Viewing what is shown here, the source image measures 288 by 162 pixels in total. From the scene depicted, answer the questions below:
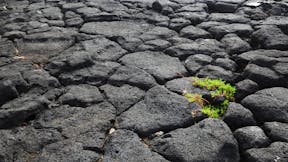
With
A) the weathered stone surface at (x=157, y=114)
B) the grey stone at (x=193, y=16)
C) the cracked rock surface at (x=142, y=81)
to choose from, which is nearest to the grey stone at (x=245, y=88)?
the cracked rock surface at (x=142, y=81)

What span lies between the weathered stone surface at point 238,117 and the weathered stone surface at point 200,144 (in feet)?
0.26

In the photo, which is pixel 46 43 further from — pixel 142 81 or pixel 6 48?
pixel 142 81

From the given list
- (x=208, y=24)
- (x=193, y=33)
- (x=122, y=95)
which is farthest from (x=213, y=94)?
(x=208, y=24)

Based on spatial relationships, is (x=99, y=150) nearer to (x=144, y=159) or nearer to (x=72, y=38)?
(x=144, y=159)

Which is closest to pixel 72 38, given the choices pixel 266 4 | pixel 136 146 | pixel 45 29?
pixel 45 29

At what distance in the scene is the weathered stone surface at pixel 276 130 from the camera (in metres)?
2.83

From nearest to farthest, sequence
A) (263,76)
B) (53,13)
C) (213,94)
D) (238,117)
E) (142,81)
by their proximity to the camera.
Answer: (238,117)
(213,94)
(263,76)
(142,81)
(53,13)

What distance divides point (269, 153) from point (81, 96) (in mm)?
1684

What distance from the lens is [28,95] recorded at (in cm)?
348

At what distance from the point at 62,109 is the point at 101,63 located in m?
0.89

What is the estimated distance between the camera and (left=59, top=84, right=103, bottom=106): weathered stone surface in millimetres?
3398

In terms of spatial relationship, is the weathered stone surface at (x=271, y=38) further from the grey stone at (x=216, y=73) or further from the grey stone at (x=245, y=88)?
the grey stone at (x=245, y=88)

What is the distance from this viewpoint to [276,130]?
9.48ft

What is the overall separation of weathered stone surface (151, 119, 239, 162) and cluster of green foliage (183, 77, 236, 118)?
186 millimetres
